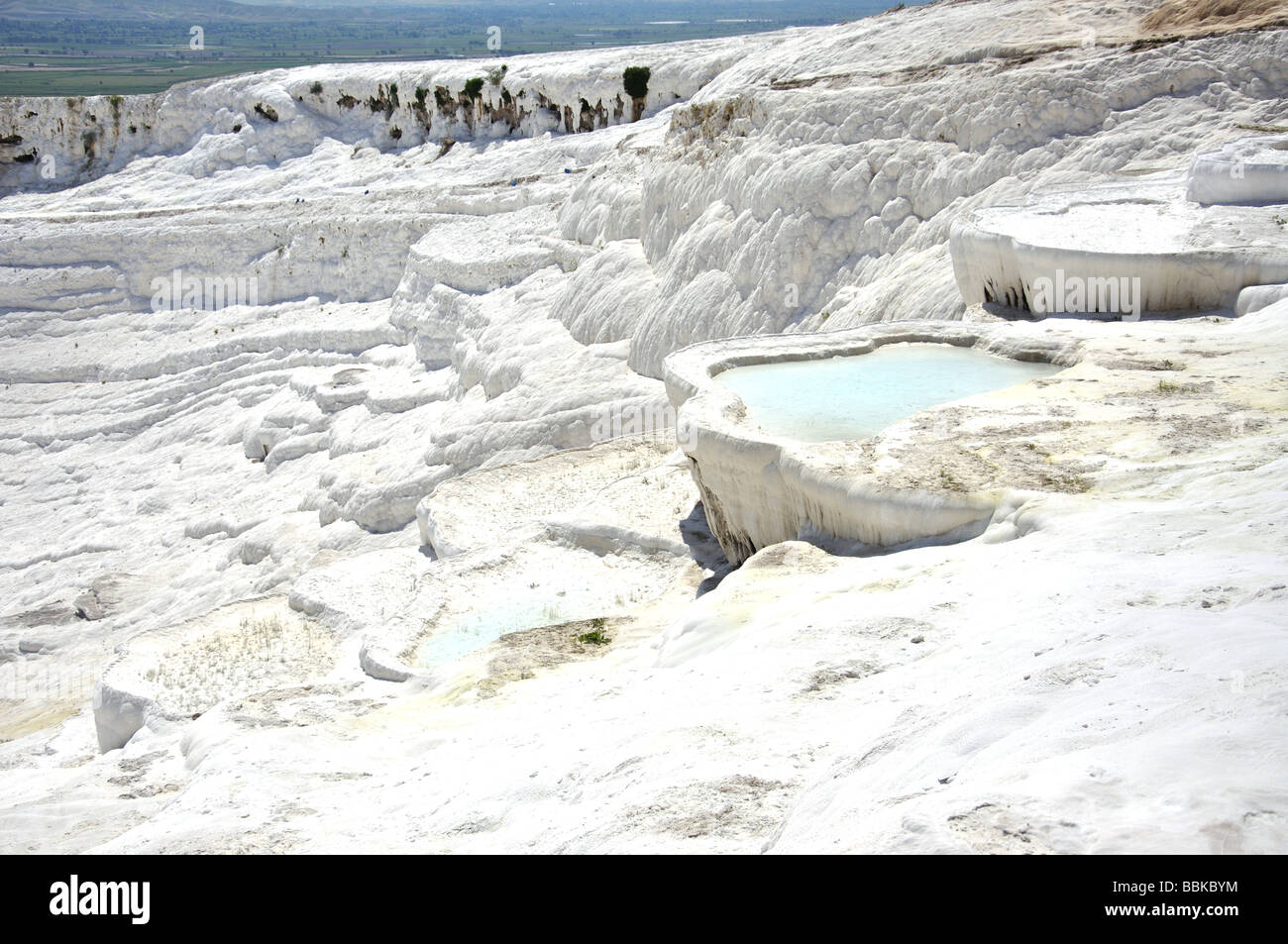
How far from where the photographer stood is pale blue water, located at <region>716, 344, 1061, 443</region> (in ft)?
26.6

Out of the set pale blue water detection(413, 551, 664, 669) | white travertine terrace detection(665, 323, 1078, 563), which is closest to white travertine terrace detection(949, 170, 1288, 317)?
white travertine terrace detection(665, 323, 1078, 563)

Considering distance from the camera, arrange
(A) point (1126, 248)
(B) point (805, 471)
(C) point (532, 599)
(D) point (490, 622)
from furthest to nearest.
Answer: (A) point (1126, 248) → (C) point (532, 599) → (D) point (490, 622) → (B) point (805, 471)

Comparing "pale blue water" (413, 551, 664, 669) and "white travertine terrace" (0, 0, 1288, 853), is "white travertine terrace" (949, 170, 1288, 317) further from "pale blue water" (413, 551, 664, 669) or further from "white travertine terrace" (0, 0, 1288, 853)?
"pale blue water" (413, 551, 664, 669)

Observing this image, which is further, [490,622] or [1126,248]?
[1126,248]

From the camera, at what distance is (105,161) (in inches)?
1399

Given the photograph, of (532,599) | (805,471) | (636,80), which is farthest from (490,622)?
(636,80)

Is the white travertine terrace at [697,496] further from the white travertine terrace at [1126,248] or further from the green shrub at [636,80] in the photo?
the green shrub at [636,80]

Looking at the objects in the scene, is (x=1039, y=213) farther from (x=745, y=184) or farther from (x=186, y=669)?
(x=186, y=669)

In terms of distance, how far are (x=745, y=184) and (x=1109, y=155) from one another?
16.2ft

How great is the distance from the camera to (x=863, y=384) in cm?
881

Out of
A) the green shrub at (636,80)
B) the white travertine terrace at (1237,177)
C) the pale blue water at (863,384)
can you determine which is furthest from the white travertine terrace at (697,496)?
the green shrub at (636,80)


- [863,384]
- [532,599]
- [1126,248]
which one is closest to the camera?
[863,384]

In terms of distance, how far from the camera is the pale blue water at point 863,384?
8.10 m

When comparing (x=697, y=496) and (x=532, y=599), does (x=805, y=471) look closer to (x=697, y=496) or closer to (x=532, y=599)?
(x=532, y=599)
